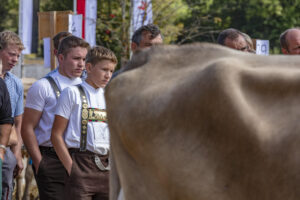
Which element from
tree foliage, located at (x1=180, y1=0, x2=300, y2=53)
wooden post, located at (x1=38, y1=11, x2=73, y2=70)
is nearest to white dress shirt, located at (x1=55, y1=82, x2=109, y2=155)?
wooden post, located at (x1=38, y1=11, x2=73, y2=70)

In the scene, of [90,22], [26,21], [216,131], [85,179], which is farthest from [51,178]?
[26,21]

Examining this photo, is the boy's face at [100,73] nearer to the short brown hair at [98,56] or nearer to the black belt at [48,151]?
the short brown hair at [98,56]

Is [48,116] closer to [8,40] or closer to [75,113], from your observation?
[75,113]

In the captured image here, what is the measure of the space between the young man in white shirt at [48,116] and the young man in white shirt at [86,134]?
0.33m

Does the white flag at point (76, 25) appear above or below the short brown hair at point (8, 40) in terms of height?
below

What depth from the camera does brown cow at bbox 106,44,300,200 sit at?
2262 millimetres

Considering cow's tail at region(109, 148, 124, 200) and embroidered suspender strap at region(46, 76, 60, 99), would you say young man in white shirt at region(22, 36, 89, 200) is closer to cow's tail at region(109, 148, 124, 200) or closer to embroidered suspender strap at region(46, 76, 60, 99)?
embroidered suspender strap at region(46, 76, 60, 99)

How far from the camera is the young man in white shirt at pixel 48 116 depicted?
16.0ft

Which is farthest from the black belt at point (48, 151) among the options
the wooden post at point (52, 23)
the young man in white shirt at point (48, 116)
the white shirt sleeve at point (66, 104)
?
the wooden post at point (52, 23)

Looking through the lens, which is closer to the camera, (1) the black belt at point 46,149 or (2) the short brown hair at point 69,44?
(1) the black belt at point 46,149

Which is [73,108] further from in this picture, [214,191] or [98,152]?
[214,191]

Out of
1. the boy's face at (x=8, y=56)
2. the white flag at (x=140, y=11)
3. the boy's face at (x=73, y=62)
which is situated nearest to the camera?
the boy's face at (x=73, y=62)

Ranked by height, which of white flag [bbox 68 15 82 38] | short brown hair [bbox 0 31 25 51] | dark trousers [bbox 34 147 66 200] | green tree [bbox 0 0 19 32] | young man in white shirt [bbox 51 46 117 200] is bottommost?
green tree [bbox 0 0 19 32]

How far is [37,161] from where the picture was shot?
4.89 meters
